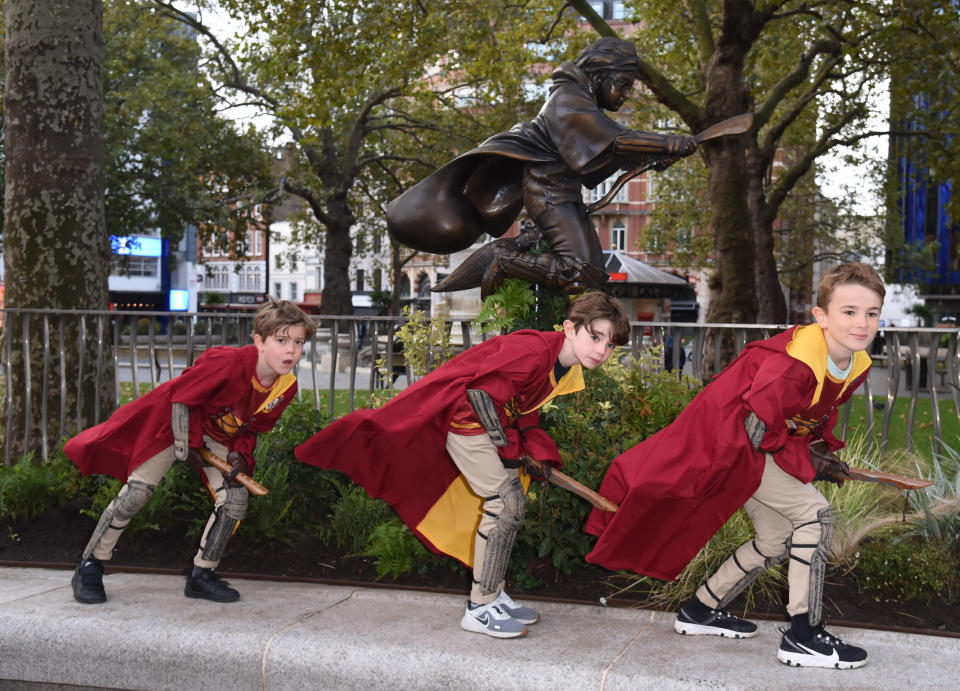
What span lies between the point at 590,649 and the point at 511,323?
1.98 metres

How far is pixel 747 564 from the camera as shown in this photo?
3688mm

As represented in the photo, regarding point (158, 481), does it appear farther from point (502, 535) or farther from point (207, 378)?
point (502, 535)

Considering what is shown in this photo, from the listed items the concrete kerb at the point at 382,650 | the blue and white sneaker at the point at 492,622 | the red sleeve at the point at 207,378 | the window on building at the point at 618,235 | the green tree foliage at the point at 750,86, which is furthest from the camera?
the window on building at the point at 618,235

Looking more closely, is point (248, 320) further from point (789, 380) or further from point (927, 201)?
point (927, 201)

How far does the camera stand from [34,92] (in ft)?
20.4

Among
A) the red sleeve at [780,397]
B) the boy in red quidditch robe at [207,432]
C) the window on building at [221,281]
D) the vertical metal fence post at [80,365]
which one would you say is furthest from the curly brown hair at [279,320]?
the window on building at [221,281]

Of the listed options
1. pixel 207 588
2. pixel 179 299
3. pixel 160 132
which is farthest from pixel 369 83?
pixel 179 299

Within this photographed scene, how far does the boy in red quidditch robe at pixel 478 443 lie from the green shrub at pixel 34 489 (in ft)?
7.60

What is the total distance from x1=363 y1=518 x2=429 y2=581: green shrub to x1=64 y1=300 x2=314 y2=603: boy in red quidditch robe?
2.41ft

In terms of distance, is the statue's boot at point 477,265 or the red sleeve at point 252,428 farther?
the statue's boot at point 477,265

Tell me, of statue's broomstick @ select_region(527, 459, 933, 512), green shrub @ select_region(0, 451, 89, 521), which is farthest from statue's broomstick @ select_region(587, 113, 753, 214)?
green shrub @ select_region(0, 451, 89, 521)

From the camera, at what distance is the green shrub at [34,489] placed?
5.35 m

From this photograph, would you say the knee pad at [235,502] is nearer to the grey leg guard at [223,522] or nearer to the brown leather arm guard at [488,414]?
the grey leg guard at [223,522]

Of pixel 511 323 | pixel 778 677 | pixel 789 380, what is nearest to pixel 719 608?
pixel 778 677
